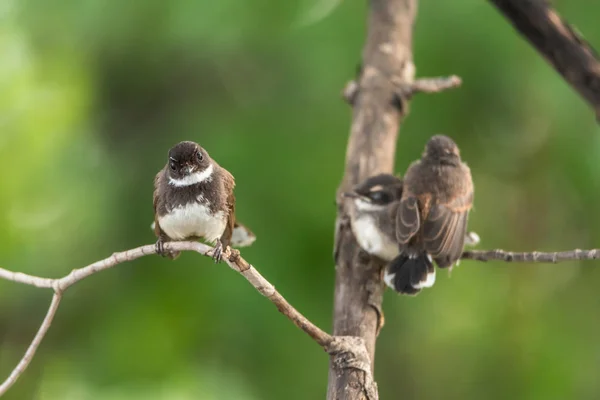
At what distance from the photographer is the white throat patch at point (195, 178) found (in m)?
2.28

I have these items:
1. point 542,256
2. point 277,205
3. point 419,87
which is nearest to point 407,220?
point 542,256

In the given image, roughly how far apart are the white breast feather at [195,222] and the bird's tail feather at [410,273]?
612 mm

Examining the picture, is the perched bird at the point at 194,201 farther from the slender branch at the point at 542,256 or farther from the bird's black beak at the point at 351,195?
the slender branch at the point at 542,256

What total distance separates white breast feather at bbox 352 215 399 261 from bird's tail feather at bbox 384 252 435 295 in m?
0.10

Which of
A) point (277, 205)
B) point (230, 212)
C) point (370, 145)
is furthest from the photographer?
point (277, 205)

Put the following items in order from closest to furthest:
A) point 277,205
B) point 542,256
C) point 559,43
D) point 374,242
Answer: point 542,256
point 374,242
point 559,43
point 277,205

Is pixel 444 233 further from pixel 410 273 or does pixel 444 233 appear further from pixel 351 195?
pixel 351 195

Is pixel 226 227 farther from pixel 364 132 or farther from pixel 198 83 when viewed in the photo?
pixel 198 83

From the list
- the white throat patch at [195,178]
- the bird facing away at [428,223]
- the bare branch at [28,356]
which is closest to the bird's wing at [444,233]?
the bird facing away at [428,223]

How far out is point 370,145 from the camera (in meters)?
3.17

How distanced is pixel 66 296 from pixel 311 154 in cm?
138

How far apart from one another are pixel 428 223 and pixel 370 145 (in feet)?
2.12

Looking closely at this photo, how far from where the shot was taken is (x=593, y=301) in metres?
3.88

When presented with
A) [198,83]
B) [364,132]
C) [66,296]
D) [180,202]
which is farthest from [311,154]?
[180,202]
